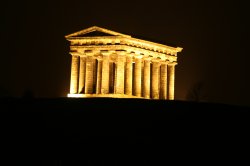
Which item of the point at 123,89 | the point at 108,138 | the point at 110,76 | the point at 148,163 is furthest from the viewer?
the point at 110,76

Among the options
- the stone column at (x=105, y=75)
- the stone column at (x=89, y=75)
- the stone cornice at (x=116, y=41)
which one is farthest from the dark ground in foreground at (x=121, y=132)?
the stone column at (x=89, y=75)

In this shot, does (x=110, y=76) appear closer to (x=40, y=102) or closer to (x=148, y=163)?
(x=40, y=102)

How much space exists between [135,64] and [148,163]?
3968 centimetres

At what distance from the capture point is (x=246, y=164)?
140 ft

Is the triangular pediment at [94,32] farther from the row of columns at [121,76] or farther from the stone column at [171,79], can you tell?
the stone column at [171,79]

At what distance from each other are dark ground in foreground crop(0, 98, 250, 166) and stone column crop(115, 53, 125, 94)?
61.5 feet

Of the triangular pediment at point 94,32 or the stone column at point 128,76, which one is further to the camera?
the stone column at point 128,76

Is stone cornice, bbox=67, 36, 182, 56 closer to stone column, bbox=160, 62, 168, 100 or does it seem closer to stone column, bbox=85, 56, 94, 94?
stone column, bbox=85, 56, 94, 94

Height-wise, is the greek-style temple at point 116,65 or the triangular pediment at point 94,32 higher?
the triangular pediment at point 94,32

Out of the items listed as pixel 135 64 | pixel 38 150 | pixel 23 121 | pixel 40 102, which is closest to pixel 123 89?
pixel 135 64

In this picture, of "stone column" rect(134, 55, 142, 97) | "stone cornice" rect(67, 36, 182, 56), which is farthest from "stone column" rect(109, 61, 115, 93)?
"stone cornice" rect(67, 36, 182, 56)

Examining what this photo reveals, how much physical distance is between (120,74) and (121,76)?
0.30m

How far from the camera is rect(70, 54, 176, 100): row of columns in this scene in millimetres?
76875

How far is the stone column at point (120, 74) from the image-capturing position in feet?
249
